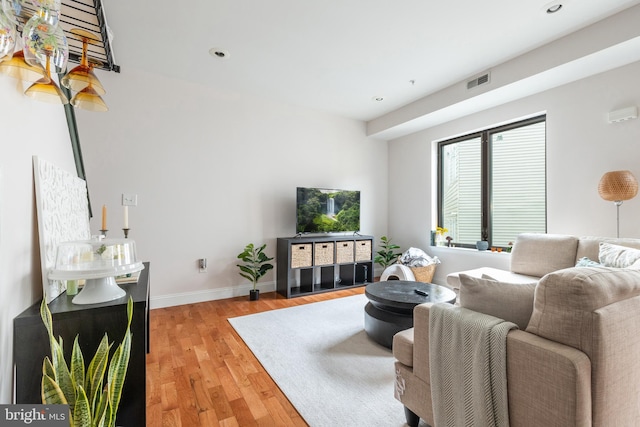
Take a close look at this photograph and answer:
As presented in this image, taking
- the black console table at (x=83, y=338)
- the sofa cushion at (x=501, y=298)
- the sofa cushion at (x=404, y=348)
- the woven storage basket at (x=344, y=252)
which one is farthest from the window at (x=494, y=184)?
the black console table at (x=83, y=338)

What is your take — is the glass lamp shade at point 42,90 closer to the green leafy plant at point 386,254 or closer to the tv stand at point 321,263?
the tv stand at point 321,263

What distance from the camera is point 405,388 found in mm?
1475

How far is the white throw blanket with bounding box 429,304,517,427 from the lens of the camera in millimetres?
1062

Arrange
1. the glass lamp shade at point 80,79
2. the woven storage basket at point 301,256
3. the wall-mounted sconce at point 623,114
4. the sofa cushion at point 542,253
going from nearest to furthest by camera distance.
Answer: the glass lamp shade at point 80,79
the wall-mounted sconce at point 623,114
the sofa cushion at point 542,253
the woven storage basket at point 301,256

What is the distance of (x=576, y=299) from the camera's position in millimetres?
972

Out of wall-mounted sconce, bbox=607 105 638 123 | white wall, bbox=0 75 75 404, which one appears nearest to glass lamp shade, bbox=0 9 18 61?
white wall, bbox=0 75 75 404

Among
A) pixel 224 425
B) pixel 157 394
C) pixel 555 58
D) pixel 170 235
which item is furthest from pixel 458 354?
pixel 170 235

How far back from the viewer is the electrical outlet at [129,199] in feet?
10.4

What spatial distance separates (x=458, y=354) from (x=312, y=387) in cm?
→ 106

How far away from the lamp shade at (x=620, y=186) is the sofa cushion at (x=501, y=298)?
2065 millimetres

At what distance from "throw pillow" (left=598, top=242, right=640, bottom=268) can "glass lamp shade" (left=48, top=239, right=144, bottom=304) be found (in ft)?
10.6

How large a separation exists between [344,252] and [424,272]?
1.15 metres

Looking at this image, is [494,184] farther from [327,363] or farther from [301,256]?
[327,363]

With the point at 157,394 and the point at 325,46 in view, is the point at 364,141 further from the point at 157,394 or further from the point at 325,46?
the point at 157,394
